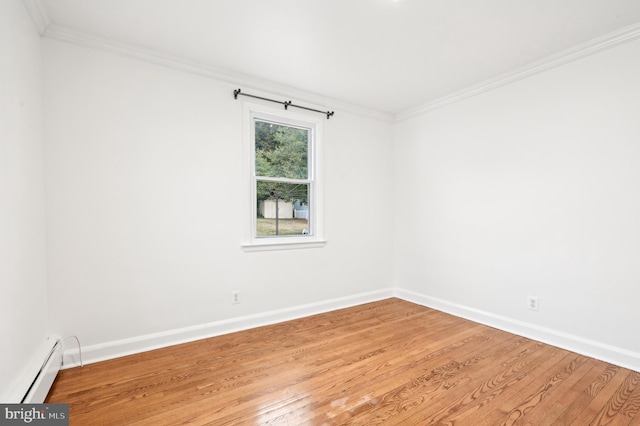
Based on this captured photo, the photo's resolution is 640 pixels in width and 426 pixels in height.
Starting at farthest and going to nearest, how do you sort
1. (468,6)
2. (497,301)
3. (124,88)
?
(497,301) < (124,88) < (468,6)

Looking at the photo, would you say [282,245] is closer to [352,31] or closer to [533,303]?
[352,31]

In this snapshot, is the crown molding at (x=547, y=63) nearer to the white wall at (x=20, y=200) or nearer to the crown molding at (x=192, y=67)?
the crown molding at (x=192, y=67)

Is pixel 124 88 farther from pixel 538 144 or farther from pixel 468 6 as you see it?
pixel 538 144

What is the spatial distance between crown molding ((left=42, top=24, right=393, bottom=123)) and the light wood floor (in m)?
2.52

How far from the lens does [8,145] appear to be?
5.44ft

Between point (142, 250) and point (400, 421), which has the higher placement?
point (142, 250)

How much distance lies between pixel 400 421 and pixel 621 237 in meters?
2.26

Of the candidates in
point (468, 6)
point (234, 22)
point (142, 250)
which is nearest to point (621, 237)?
point (468, 6)

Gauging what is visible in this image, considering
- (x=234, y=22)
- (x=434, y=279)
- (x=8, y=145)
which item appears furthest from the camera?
(x=434, y=279)

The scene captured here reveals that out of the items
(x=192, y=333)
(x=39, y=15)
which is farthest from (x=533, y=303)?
(x=39, y=15)

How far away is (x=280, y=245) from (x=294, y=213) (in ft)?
1.46

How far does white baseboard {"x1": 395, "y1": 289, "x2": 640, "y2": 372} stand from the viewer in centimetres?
236

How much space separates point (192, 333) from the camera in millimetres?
2832

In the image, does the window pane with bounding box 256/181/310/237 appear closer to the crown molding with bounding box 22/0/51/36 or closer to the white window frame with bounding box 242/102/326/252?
the white window frame with bounding box 242/102/326/252
